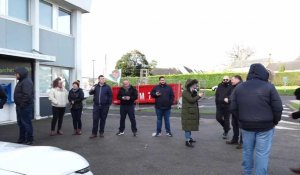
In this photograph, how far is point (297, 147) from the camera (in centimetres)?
869

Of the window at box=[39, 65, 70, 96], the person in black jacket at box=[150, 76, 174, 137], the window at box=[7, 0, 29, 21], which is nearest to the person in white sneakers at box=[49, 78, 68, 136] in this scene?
the person in black jacket at box=[150, 76, 174, 137]

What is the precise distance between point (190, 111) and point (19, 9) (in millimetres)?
9135

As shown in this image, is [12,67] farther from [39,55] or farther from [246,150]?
[246,150]

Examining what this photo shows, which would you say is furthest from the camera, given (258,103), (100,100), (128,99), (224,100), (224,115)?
(128,99)

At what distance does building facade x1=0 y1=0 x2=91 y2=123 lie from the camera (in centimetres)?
1309

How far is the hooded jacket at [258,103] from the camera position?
16.0ft

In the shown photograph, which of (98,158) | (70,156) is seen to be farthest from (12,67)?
(70,156)

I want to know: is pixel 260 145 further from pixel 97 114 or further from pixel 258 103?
pixel 97 114

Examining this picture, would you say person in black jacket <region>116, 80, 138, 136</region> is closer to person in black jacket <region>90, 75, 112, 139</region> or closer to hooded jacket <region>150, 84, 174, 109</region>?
person in black jacket <region>90, 75, 112, 139</region>

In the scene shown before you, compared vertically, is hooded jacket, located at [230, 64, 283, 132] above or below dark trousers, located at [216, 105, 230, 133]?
above

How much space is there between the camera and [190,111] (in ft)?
28.3

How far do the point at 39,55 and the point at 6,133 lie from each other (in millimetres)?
3914

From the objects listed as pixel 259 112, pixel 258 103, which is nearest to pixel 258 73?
pixel 258 103

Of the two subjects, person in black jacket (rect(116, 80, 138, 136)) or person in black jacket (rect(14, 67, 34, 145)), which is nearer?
person in black jacket (rect(14, 67, 34, 145))
